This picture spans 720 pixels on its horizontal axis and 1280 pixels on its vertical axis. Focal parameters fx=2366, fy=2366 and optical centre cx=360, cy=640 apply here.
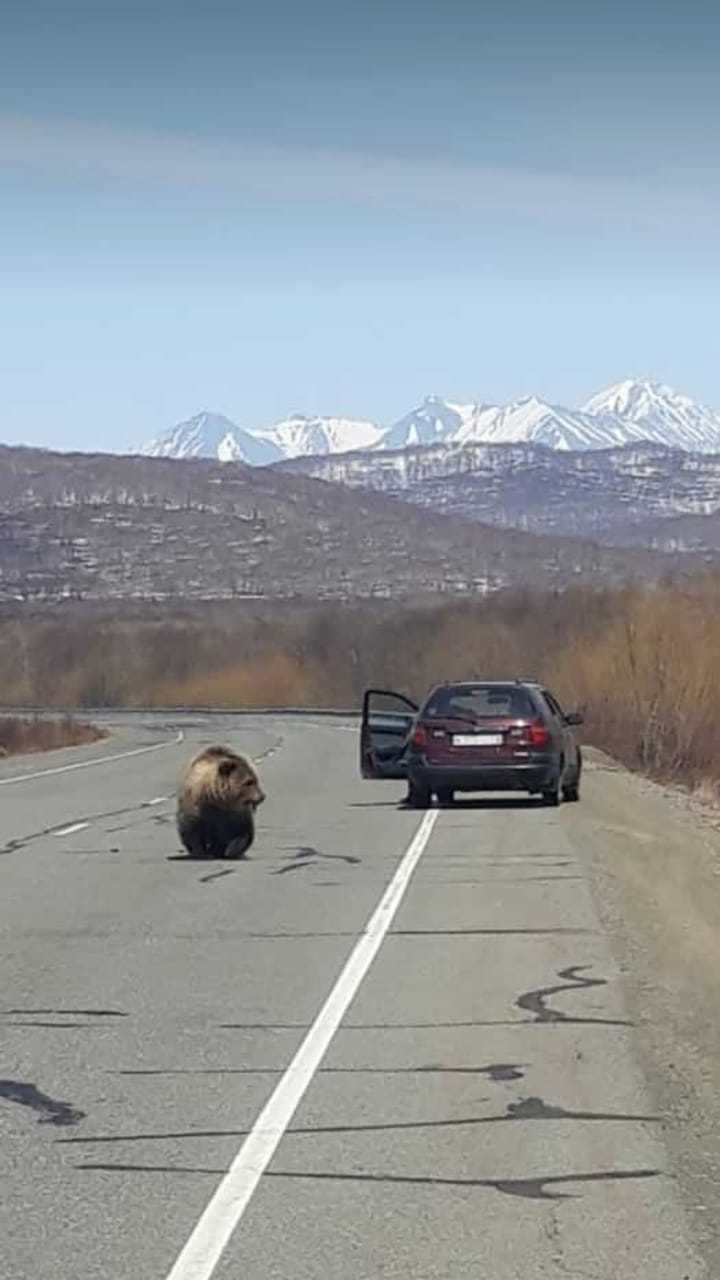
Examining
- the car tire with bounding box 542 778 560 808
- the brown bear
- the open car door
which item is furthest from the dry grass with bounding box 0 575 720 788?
the brown bear

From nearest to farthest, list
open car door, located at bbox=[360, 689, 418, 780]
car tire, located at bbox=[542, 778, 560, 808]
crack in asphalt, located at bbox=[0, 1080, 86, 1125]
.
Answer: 1. crack in asphalt, located at bbox=[0, 1080, 86, 1125]
2. car tire, located at bbox=[542, 778, 560, 808]
3. open car door, located at bbox=[360, 689, 418, 780]

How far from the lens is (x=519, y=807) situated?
29406mm

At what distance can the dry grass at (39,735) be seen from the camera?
59.1 metres

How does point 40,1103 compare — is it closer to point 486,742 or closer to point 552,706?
point 486,742

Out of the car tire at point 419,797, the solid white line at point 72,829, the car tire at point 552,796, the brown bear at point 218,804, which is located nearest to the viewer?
the brown bear at point 218,804

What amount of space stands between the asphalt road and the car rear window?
7.64 metres

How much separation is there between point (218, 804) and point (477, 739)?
24.5 ft

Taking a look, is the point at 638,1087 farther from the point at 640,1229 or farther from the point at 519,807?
the point at 519,807

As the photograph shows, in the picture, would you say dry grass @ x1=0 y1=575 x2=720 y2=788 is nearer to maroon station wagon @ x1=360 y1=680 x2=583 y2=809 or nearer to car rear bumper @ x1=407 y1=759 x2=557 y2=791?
maroon station wagon @ x1=360 y1=680 x2=583 y2=809

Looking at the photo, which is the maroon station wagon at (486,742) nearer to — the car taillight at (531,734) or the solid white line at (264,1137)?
the car taillight at (531,734)

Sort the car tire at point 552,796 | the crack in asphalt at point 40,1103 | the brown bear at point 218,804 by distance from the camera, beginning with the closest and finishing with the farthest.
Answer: the crack in asphalt at point 40,1103
the brown bear at point 218,804
the car tire at point 552,796

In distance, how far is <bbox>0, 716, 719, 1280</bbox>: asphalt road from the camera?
716 cm

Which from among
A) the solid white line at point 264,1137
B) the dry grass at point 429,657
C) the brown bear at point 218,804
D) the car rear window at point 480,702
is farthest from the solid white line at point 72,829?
the dry grass at point 429,657

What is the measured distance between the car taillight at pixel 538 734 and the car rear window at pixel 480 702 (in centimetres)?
20
